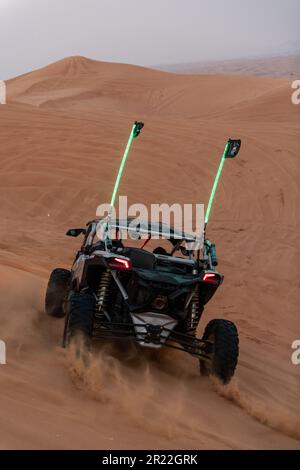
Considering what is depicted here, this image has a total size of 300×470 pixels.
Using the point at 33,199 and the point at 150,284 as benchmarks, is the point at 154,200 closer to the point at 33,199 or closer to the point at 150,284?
the point at 33,199

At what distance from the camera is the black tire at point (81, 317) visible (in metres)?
6.48

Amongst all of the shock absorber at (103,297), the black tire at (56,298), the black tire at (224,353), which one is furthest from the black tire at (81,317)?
the black tire at (56,298)

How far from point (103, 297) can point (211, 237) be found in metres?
9.86

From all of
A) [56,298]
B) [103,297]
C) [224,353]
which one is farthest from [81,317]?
[56,298]

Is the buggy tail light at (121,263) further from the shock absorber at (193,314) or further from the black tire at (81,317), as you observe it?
the shock absorber at (193,314)

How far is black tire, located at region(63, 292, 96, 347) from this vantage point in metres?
6.48

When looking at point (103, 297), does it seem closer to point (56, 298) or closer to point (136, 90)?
point (56, 298)

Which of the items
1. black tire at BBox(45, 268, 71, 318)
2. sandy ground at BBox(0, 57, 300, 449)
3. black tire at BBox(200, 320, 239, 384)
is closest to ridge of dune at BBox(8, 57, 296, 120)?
sandy ground at BBox(0, 57, 300, 449)

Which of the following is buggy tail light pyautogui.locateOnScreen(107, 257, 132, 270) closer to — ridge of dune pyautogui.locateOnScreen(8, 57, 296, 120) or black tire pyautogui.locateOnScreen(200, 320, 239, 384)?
black tire pyautogui.locateOnScreen(200, 320, 239, 384)

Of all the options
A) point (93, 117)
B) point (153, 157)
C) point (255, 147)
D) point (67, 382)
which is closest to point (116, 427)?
point (67, 382)

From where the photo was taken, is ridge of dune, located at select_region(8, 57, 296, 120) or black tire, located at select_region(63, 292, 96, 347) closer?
black tire, located at select_region(63, 292, 96, 347)

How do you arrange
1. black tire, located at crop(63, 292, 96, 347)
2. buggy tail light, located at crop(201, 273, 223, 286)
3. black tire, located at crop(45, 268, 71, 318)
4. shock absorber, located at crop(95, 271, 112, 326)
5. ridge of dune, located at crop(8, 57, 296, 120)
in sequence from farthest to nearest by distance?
ridge of dune, located at crop(8, 57, 296, 120), black tire, located at crop(45, 268, 71, 318), shock absorber, located at crop(95, 271, 112, 326), buggy tail light, located at crop(201, 273, 223, 286), black tire, located at crop(63, 292, 96, 347)

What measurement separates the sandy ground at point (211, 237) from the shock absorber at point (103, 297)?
14.2 inches

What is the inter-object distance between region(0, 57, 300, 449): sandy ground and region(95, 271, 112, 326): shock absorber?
0.36 meters
